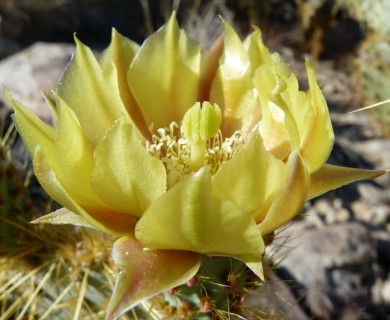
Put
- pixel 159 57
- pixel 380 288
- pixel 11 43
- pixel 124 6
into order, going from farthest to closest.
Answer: pixel 124 6, pixel 11 43, pixel 380 288, pixel 159 57

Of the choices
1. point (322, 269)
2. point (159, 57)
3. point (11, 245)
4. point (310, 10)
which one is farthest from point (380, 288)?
point (310, 10)

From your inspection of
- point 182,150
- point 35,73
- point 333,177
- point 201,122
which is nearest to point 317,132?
point 333,177

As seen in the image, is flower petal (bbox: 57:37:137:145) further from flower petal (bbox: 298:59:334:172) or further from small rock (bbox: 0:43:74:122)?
small rock (bbox: 0:43:74:122)

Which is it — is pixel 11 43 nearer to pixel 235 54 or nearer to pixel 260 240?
pixel 235 54

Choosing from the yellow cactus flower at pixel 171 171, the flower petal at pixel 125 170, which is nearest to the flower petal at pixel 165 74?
the yellow cactus flower at pixel 171 171

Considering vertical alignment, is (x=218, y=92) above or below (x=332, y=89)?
above

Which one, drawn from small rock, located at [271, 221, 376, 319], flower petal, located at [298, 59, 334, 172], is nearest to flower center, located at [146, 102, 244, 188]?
flower petal, located at [298, 59, 334, 172]
